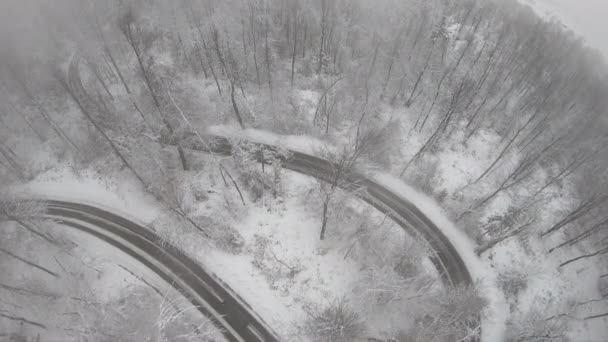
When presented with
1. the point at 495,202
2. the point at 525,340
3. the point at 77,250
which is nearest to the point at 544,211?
the point at 495,202

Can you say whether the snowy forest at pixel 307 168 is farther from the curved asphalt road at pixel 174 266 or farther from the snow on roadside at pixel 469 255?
the curved asphalt road at pixel 174 266

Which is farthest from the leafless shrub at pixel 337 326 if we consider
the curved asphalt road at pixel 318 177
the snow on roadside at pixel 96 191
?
the snow on roadside at pixel 96 191

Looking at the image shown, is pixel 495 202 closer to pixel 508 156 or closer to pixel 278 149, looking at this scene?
pixel 508 156

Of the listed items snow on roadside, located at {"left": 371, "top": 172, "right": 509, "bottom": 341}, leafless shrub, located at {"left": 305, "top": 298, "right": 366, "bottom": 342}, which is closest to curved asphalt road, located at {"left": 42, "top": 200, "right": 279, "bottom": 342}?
leafless shrub, located at {"left": 305, "top": 298, "right": 366, "bottom": 342}

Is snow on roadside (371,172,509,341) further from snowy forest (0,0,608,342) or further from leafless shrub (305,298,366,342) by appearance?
leafless shrub (305,298,366,342)

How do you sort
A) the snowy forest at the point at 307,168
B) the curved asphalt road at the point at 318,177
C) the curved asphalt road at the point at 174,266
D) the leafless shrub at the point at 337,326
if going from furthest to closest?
the snowy forest at the point at 307,168, the curved asphalt road at the point at 318,177, the curved asphalt road at the point at 174,266, the leafless shrub at the point at 337,326
